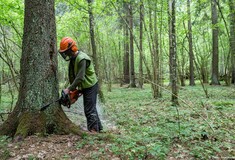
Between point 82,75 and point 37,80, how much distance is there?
2.75 feet

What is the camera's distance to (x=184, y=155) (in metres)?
3.70

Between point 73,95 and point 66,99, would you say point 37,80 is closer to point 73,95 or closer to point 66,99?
point 66,99

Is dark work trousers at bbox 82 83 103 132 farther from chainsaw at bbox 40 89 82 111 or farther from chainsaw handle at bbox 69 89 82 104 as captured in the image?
chainsaw at bbox 40 89 82 111

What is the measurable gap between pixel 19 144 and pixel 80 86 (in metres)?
1.58

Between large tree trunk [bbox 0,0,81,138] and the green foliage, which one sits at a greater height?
large tree trunk [bbox 0,0,81,138]

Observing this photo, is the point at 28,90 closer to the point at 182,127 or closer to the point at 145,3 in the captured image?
the point at 182,127

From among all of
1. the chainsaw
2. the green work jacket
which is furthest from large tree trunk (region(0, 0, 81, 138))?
the green work jacket

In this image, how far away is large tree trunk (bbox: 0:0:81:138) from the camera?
172 inches

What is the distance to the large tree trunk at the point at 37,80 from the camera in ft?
14.3

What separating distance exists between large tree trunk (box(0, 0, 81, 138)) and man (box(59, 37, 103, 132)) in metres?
0.31

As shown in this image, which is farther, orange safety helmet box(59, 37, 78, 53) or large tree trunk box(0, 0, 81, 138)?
orange safety helmet box(59, 37, 78, 53)

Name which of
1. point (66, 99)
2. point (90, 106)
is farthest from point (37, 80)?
point (90, 106)

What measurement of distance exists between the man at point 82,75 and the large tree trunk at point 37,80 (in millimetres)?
312

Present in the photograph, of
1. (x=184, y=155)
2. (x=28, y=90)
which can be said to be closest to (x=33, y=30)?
(x=28, y=90)
